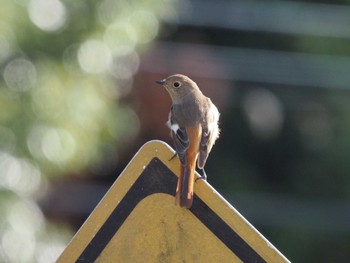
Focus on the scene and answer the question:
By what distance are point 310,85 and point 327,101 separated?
0.31 metres

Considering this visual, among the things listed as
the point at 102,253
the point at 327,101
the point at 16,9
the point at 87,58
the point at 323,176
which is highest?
the point at 102,253

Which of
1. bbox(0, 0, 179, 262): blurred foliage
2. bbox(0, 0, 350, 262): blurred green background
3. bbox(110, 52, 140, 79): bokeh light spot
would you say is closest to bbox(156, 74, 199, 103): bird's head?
bbox(0, 0, 179, 262): blurred foliage

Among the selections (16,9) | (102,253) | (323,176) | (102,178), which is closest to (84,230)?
(102,253)

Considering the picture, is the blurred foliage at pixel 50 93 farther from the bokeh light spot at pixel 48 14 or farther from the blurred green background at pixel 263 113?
the blurred green background at pixel 263 113

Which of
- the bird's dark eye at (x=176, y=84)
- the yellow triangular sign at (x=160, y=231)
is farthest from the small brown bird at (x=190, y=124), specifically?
the yellow triangular sign at (x=160, y=231)

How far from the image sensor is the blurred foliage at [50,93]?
573 centimetres

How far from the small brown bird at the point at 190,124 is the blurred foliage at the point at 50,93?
94 centimetres

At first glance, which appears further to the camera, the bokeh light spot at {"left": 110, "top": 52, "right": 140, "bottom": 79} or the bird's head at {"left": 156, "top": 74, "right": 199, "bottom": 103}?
the bokeh light spot at {"left": 110, "top": 52, "right": 140, "bottom": 79}

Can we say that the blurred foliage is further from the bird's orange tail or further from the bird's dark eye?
the bird's orange tail

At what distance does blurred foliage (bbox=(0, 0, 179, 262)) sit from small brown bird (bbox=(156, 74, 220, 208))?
94 cm

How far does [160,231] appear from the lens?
3.28 meters

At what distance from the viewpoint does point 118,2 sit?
6289 mm

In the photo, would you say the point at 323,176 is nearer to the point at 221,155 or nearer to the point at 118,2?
the point at 221,155

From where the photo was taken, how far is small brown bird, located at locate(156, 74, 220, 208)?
3.95m
